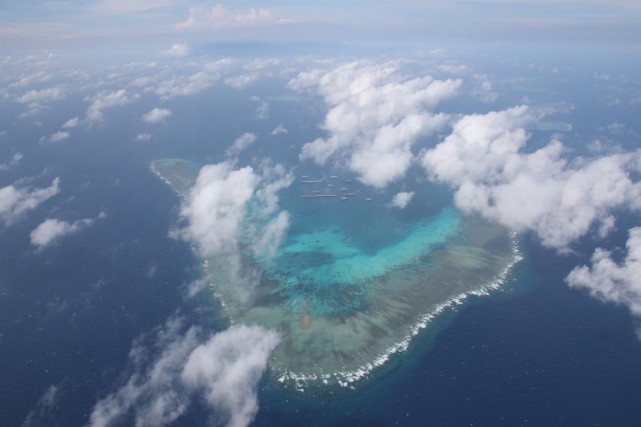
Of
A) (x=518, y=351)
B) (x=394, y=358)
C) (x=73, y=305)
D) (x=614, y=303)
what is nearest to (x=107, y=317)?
(x=73, y=305)

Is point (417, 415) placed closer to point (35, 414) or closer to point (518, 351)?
point (518, 351)

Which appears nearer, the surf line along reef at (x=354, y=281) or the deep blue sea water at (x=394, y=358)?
the deep blue sea water at (x=394, y=358)

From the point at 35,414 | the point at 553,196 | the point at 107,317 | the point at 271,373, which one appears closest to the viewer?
the point at 35,414

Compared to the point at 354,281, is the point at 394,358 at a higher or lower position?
higher

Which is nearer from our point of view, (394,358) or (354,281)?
(394,358)
